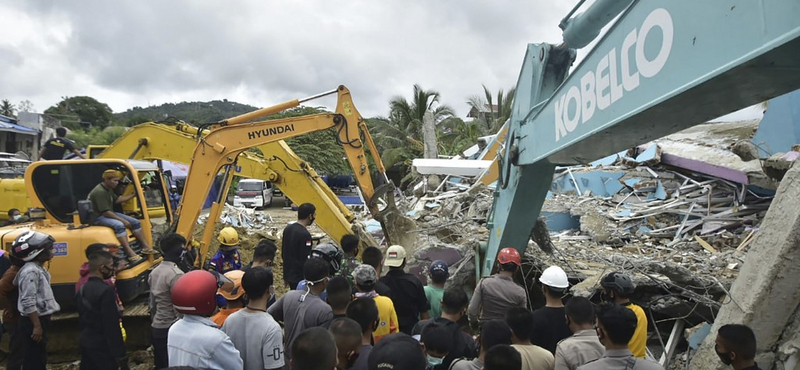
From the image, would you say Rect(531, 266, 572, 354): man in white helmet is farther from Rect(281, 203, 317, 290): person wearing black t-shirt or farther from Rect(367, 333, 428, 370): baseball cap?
Rect(281, 203, 317, 290): person wearing black t-shirt

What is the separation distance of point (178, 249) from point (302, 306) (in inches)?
69.4

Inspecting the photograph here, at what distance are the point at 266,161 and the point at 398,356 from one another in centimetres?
624

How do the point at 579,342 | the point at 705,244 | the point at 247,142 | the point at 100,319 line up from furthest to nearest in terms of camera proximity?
1. the point at 705,244
2. the point at 247,142
3. the point at 100,319
4. the point at 579,342

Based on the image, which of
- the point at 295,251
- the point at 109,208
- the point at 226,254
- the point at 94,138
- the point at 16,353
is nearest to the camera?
the point at 16,353

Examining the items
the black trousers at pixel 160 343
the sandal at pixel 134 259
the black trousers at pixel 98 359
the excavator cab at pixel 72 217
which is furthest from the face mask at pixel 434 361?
the sandal at pixel 134 259

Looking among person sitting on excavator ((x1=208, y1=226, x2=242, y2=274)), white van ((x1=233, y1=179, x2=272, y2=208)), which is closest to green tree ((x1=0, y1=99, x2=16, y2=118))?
white van ((x1=233, y1=179, x2=272, y2=208))

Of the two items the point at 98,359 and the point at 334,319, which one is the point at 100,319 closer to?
the point at 98,359

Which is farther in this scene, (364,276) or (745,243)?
(745,243)

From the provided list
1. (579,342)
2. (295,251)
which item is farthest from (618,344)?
(295,251)

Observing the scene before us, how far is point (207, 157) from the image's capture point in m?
7.13

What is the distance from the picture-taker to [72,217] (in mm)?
6496

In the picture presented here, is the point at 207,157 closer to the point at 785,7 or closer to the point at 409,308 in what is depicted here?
the point at 409,308

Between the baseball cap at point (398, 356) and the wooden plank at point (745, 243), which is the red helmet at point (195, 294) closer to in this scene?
the baseball cap at point (398, 356)

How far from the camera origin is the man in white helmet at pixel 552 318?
143 inches
